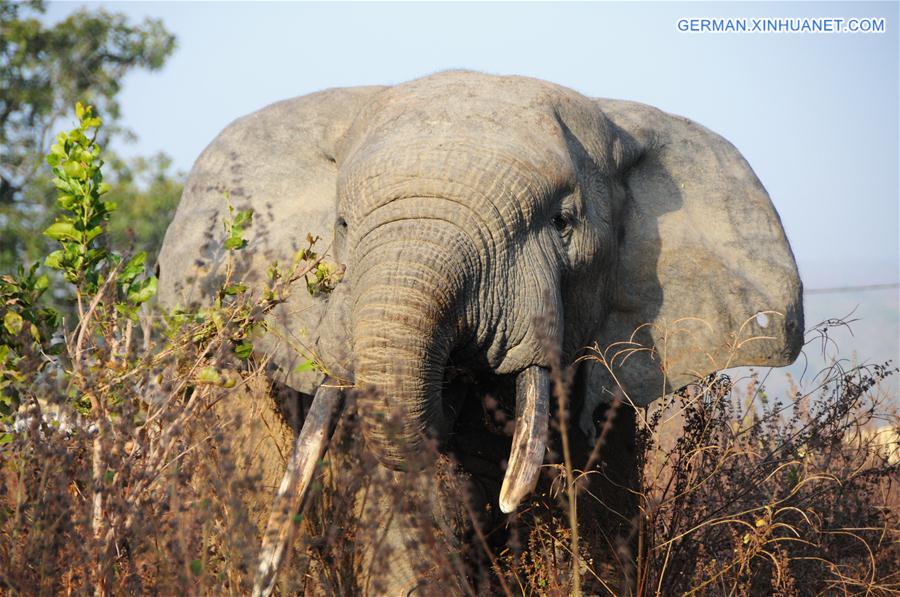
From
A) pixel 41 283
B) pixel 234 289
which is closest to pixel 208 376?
pixel 234 289

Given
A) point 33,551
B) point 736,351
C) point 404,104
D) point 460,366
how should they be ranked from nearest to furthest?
point 33,551 → point 460,366 → point 404,104 → point 736,351

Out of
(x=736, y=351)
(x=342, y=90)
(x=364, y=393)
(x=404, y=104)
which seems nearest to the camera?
(x=364, y=393)

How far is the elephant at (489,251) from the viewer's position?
376cm

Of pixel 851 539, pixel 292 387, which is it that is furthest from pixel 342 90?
pixel 851 539

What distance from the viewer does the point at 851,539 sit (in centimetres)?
560

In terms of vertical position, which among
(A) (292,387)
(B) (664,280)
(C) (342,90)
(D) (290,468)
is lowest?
(D) (290,468)

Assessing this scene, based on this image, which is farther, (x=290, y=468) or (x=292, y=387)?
(x=292, y=387)

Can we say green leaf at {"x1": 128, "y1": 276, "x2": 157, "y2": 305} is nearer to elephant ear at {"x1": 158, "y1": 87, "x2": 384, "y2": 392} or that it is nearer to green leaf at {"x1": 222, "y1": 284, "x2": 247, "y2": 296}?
elephant ear at {"x1": 158, "y1": 87, "x2": 384, "y2": 392}

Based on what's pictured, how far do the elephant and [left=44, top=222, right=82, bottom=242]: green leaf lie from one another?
641 millimetres

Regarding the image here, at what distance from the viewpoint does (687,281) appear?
4867mm

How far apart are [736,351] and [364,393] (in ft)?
6.44

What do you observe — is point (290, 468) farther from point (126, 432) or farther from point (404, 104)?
point (404, 104)

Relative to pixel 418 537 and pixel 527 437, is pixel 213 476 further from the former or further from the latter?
pixel 418 537

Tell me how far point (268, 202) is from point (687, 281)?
70.0 inches
